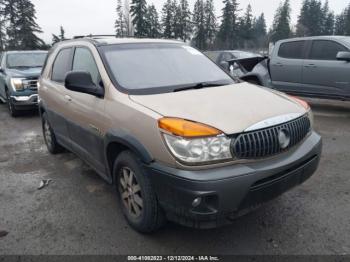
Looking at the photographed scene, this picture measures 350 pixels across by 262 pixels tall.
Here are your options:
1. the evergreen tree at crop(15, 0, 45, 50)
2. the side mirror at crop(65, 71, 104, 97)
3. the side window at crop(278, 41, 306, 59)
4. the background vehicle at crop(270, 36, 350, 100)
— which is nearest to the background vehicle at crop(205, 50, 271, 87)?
the background vehicle at crop(270, 36, 350, 100)

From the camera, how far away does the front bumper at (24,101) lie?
8.52m

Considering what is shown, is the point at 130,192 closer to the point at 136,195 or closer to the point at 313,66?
the point at 136,195

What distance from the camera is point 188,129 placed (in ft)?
8.09

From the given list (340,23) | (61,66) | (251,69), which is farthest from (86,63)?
(340,23)

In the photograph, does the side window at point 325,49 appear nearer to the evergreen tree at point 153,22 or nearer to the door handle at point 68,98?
the door handle at point 68,98

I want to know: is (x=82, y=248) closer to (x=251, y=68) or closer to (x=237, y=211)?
(x=237, y=211)

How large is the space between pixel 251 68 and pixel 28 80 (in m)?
5.95

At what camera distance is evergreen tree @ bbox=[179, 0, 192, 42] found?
63.0 m

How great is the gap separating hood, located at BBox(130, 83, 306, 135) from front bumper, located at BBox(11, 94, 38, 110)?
6543 millimetres

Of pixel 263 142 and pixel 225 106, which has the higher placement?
pixel 225 106

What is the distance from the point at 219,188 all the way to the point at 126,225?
4.37 feet

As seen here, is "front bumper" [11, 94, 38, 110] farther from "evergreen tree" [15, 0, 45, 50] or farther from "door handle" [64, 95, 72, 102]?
"evergreen tree" [15, 0, 45, 50]

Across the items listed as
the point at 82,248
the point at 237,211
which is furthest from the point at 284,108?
the point at 82,248

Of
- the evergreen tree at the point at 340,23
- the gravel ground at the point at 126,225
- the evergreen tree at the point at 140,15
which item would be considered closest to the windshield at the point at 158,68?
the gravel ground at the point at 126,225
